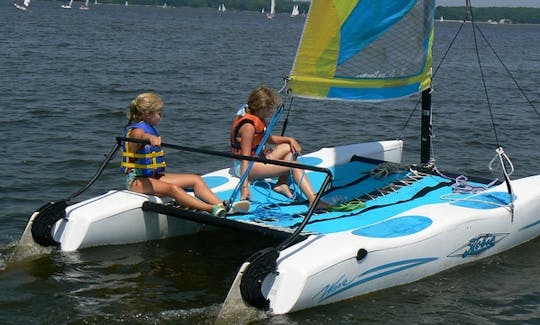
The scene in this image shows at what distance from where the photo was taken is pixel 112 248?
6.88 m

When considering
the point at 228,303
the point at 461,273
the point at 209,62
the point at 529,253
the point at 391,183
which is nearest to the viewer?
the point at 228,303

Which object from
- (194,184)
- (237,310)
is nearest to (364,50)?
(194,184)

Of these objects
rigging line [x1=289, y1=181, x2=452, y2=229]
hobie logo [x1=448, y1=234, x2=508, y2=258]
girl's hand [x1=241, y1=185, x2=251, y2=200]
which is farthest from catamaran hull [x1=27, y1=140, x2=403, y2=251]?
hobie logo [x1=448, y1=234, x2=508, y2=258]

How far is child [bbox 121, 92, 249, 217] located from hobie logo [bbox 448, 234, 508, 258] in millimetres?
1743

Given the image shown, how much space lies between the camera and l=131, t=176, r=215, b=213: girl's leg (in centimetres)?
672

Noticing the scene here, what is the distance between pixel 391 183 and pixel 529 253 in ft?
4.53

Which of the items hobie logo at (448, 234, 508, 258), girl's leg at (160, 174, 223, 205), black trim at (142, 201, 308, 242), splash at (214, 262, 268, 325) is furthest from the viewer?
girl's leg at (160, 174, 223, 205)

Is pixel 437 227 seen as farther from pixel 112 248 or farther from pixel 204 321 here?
pixel 112 248

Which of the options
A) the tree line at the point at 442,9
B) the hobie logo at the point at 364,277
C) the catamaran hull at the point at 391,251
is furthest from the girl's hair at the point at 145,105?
the tree line at the point at 442,9

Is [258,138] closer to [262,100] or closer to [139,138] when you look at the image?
[262,100]

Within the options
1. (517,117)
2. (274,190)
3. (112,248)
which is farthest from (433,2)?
(517,117)

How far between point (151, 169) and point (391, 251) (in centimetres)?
206

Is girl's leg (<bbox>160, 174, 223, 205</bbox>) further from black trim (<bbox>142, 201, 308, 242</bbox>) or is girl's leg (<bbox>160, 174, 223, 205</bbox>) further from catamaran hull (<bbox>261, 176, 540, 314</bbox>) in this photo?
catamaran hull (<bbox>261, 176, 540, 314</bbox>)

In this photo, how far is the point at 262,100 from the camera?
24.0 feet
